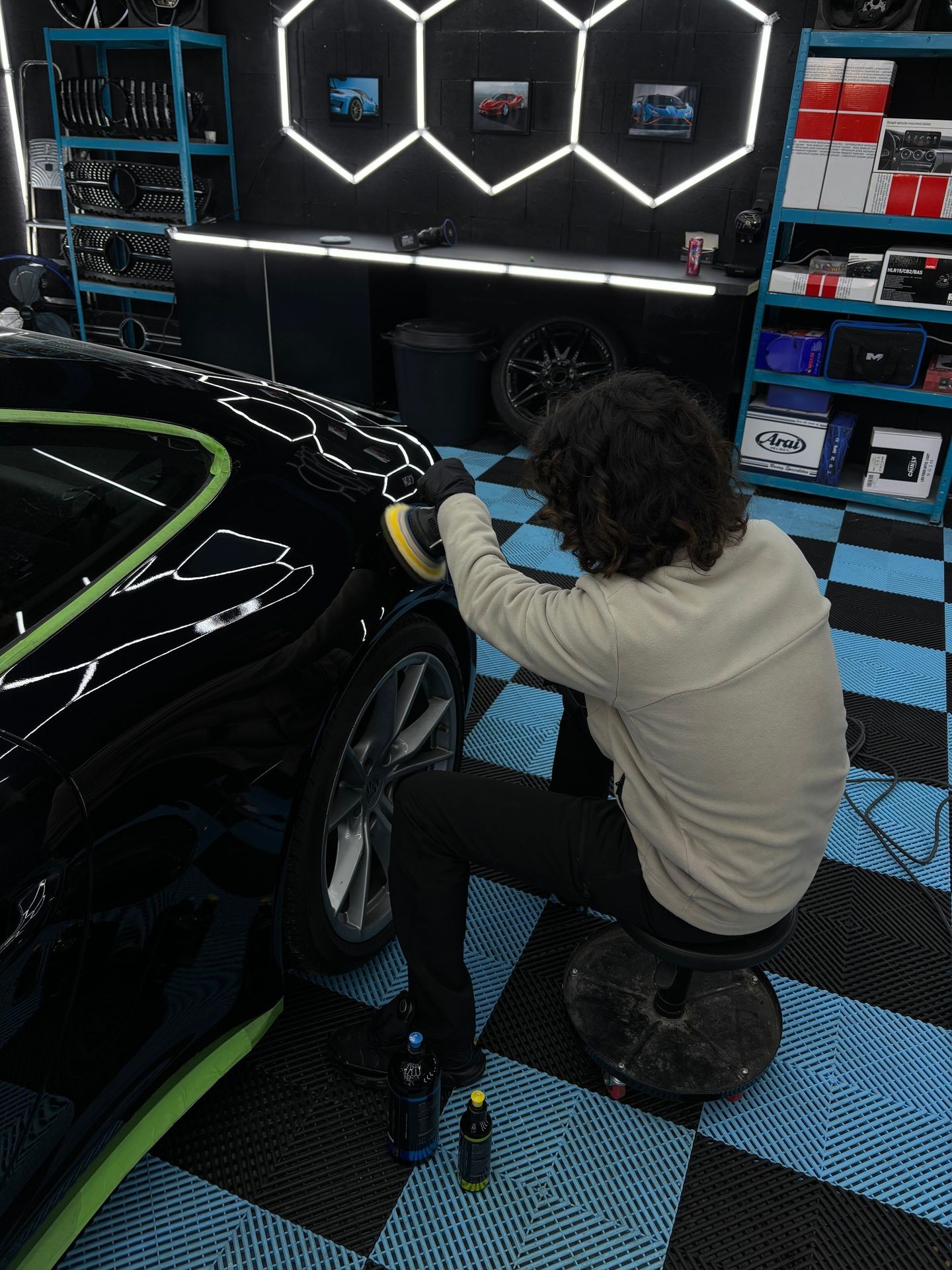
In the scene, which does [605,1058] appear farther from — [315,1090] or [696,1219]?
[315,1090]

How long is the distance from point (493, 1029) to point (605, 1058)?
0.22 metres

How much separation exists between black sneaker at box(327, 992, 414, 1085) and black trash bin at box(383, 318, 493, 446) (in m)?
3.54

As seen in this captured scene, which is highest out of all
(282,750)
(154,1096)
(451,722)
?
(282,750)

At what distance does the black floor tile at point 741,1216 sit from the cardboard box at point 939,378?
361cm

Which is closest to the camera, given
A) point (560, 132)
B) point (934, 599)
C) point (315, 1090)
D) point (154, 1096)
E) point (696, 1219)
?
point (154, 1096)

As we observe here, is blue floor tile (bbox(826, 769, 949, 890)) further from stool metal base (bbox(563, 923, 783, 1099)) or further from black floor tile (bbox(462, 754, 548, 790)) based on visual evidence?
black floor tile (bbox(462, 754, 548, 790))

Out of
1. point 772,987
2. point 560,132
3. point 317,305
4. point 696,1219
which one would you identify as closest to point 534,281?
point 560,132

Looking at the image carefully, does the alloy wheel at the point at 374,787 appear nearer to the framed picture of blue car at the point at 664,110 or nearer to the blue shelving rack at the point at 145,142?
the framed picture of blue car at the point at 664,110

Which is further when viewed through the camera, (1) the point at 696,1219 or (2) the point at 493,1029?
(2) the point at 493,1029

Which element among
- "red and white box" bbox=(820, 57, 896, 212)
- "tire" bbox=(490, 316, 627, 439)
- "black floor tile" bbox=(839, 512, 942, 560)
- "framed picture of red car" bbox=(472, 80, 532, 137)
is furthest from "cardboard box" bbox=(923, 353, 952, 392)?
"framed picture of red car" bbox=(472, 80, 532, 137)

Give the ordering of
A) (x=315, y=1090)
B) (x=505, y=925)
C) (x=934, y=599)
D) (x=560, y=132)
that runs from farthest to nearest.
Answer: (x=560, y=132) < (x=934, y=599) < (x=505, y=925) < (x=315, y=1090)

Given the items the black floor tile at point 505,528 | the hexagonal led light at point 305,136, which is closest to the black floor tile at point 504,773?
the black floor tile at point 505,528

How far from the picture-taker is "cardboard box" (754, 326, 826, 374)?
423 centimetres

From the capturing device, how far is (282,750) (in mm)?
1385
